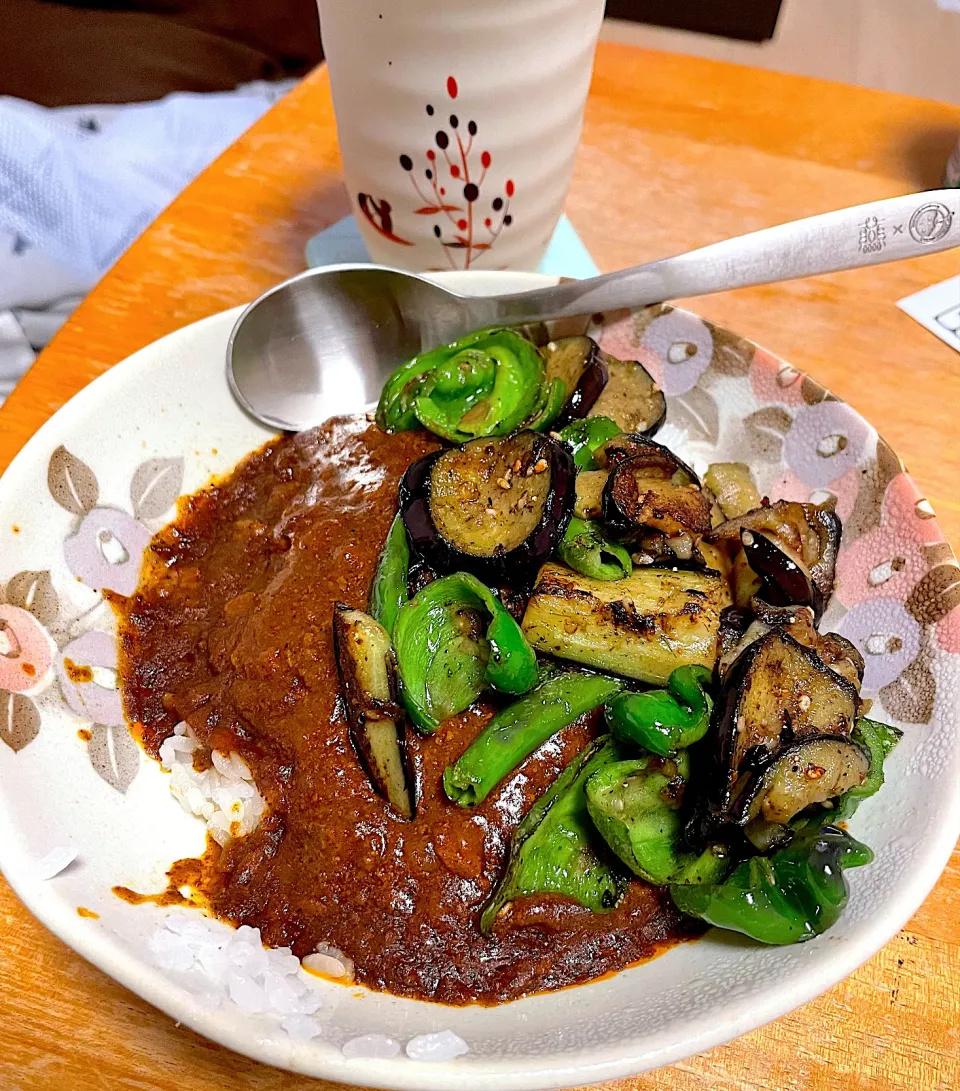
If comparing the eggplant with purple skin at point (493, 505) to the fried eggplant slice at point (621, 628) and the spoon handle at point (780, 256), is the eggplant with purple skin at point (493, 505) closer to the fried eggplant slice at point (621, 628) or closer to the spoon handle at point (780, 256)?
the fried eggplant slice at point (621, 628)

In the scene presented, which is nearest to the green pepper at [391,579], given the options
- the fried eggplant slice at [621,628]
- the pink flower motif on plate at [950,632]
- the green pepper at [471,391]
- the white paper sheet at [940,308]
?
the fried eggplant slice at [621,628]

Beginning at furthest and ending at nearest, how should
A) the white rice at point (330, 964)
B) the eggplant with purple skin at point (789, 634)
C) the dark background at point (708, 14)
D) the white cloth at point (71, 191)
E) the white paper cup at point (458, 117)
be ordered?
the dark background at point (708, 14) < the white cloth at point (71, 191) < the white paper cup at point (458, 117) < the eggplant with purple skin at point (789, 634) < the white rice at point (330, 964)

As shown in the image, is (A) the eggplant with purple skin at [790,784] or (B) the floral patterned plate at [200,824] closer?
(B) the floral patterned plate at [200,824]

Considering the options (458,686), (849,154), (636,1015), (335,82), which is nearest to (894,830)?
(636,1015)

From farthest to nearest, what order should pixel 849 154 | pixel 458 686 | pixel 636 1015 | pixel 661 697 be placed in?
pixel 849 154
pixel 458 686
pixel 661 697
pixel 636 1015

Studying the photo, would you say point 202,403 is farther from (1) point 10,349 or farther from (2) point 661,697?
(1) point 10,349

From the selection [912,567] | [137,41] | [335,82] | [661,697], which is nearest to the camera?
[661,697]

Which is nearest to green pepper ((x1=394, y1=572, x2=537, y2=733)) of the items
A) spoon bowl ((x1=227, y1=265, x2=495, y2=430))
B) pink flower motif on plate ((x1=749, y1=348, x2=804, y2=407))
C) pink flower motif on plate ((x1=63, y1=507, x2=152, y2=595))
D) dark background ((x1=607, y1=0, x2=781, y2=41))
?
pink flower motif on plate ((x1=63, y1=507, x2=152, y2=595))
